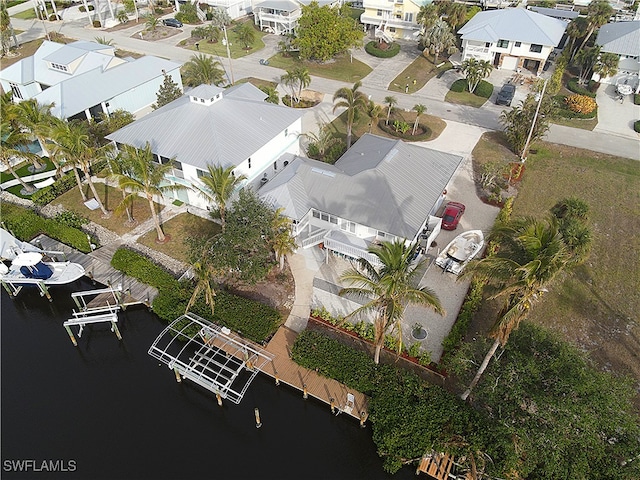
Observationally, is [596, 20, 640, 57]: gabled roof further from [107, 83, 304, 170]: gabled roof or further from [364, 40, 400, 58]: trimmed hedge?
[107, 83, 304, 170]: gabled roof

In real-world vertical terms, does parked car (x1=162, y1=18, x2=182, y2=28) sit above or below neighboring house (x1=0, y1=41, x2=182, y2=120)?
below

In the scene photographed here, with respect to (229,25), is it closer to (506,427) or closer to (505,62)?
(505,62)

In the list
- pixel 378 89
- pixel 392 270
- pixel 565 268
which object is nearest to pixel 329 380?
pixel 392 270

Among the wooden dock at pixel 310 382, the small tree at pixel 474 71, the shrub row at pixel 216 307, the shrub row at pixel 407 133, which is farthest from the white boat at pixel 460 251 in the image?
the small tree at pixel 474 71

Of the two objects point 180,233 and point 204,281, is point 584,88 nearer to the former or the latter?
point 180,233

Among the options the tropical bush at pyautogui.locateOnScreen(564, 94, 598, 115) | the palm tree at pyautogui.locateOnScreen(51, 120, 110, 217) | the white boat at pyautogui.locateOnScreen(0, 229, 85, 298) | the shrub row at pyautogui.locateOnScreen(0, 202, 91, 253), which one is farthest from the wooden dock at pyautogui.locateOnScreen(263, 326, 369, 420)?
the tropical bush at pyautogui.locateOnScreen(564, 94, 598, 115)

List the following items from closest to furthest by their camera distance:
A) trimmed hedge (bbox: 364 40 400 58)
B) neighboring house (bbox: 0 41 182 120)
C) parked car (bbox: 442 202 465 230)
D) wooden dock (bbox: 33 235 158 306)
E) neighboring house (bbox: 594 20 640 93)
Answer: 1. wooden dock (bbox: 33 235 158 306)
2. parked car (bbox: 442 202 465 230)
3. neighboring house (bbox: 0 41 182 120)
4. neighboring house (bbox: 594 20 640 93)
5. trimmed hedge (bbox: 364 40 400 58)

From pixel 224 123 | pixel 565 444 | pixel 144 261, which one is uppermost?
pixel 224 123

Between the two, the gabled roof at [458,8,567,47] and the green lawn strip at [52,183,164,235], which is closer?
the green lawn strip at [52,183,164,235]
